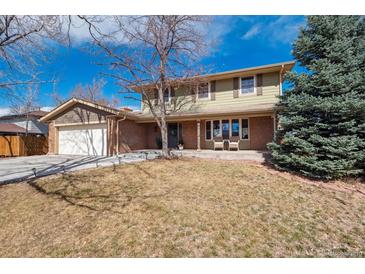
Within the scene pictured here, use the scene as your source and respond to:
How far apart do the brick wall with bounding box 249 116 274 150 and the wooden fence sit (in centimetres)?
1892

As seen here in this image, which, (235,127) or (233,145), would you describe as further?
(235,127)

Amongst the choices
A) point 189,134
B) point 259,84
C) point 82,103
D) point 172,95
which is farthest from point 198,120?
point 82,103

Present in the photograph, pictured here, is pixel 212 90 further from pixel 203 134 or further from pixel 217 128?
pixel 203 134

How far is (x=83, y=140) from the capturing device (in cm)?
1387

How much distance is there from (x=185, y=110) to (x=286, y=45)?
7079 millimetres

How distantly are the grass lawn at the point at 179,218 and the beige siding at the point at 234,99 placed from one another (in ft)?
21.2

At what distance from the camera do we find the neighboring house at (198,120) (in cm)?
1163

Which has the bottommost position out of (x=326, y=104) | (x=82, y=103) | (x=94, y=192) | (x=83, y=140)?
(x=94, y=192)

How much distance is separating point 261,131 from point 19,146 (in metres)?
19.9

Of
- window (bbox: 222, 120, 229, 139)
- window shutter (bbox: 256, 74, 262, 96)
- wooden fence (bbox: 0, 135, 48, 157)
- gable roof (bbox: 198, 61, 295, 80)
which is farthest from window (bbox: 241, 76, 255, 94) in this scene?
wooden fence (bbox: 0, 135, 48, 157)

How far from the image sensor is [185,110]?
13570mm

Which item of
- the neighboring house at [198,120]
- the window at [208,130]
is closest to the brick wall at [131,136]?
the neighboring house at [198,120]

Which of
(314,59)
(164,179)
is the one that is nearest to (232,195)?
(164,179)
